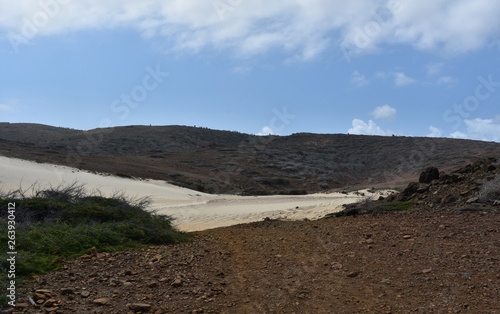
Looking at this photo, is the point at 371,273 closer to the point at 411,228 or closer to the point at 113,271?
the point at 411,228

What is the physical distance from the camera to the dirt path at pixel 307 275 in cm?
480

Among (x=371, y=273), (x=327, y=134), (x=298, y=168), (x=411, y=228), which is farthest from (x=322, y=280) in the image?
(x=327, y=134)

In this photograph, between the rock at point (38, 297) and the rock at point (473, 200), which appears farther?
the rock at point (473, 200)

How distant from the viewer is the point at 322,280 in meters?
5.79

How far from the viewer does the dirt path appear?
4.80m

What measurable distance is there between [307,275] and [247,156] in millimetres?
45643

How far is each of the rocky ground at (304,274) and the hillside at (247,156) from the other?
21655 mm

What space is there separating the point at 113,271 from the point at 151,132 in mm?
65936

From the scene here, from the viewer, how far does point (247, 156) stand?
51625 mm

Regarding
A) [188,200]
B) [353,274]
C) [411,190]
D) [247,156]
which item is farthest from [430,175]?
[247,156]

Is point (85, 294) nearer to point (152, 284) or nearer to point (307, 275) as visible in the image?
point (152, 284)

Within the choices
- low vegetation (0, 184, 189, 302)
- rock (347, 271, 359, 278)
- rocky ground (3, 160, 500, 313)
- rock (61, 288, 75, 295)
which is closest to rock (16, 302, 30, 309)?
rocky ground (3, 160, 500, 313)

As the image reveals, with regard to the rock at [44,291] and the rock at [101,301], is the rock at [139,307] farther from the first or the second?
the rock at [44,291]

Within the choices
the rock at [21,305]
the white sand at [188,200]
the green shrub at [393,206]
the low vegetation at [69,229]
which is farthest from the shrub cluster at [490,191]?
the rock at [21,305]
